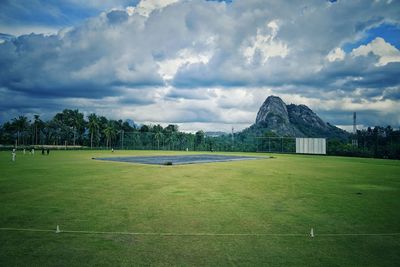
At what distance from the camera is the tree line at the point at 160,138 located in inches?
2124

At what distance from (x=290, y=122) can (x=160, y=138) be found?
91.2 meters

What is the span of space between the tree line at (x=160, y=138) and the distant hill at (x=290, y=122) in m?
49.6

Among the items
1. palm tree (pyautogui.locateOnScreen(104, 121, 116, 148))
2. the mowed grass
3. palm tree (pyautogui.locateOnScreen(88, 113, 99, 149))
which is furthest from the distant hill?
the mowed grass

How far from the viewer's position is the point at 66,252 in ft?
18.2

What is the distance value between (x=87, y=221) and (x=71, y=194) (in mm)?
4279

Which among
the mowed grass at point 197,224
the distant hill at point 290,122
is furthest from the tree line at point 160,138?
the distant hill at point 290,122

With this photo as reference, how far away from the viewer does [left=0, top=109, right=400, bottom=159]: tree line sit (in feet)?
177

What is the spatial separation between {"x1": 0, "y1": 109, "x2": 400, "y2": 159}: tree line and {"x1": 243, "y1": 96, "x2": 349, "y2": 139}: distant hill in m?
49.6

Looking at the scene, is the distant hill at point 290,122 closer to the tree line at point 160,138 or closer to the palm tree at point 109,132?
the tree line at point 160,138

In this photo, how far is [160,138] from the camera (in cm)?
8350

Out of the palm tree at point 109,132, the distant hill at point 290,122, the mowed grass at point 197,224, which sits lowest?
the mowed grass at point 197,224

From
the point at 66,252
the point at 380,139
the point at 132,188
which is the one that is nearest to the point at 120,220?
the point at 66,252

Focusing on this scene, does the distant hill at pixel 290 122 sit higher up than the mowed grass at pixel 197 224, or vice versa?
the distant hill at pixel 290 122

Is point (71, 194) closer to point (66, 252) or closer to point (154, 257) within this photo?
point (66, 252)
